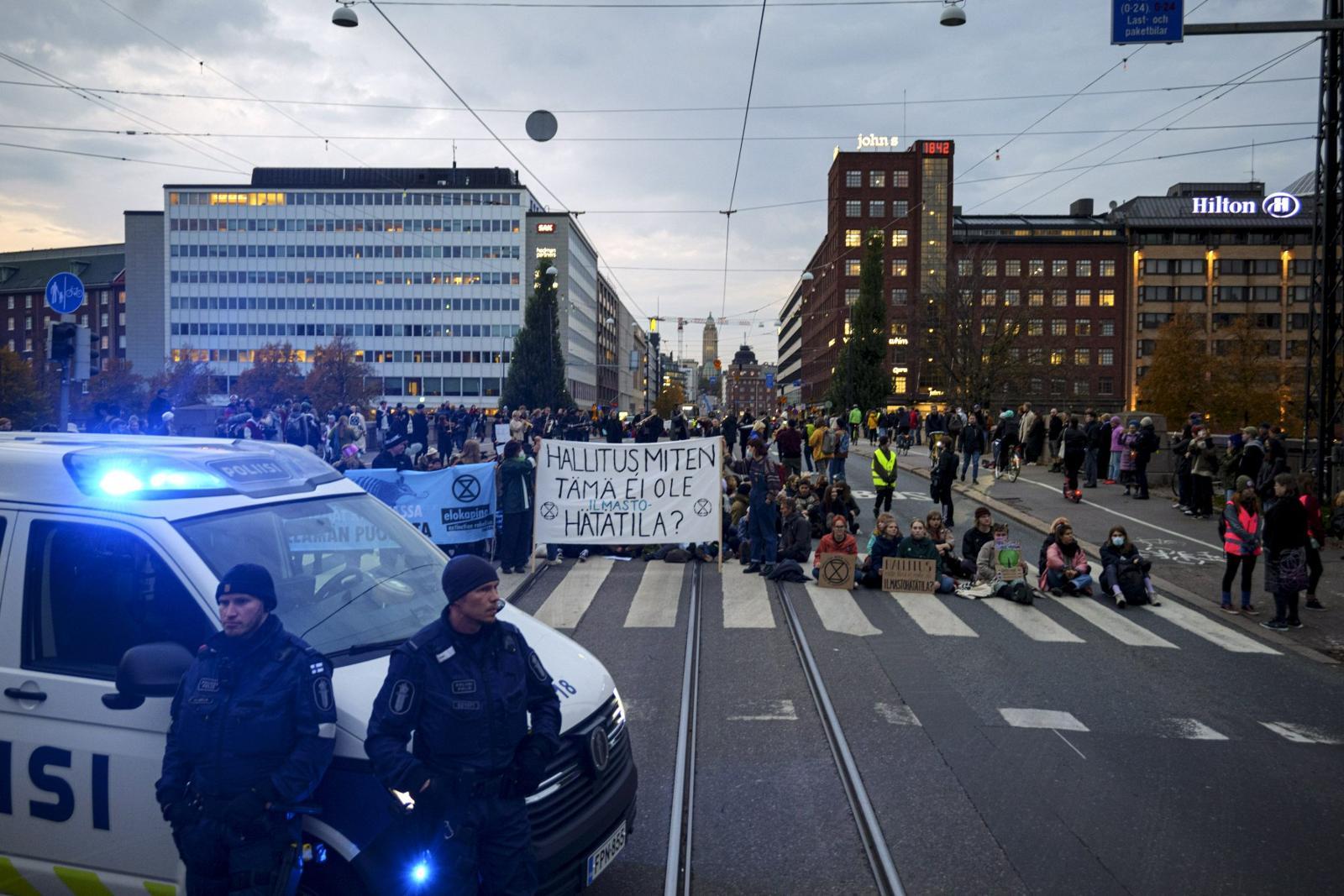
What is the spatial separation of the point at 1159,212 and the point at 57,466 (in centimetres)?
11472

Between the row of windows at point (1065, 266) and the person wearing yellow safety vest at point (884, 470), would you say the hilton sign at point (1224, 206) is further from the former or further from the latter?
the person wearing yellow safety vest at point (884, 470)

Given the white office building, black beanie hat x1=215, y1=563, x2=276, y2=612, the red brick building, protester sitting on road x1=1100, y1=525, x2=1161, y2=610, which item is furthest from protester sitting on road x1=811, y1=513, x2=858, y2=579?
the white office building

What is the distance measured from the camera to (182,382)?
80375mm

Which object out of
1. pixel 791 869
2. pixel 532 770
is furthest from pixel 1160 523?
pixel 532 770

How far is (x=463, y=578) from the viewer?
3.67 metres

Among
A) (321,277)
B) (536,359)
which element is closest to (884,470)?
(536,359)

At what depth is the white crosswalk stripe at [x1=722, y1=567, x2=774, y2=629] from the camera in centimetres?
1141

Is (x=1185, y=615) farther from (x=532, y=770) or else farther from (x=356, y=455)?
(x=356, y=455)

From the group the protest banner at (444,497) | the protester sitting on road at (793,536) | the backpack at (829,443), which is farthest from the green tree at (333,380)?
the protester sitting on road at (793,536)

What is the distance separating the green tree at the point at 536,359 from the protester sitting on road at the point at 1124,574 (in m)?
65.4

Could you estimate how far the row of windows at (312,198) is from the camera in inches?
4129

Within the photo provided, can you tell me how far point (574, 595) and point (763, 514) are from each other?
11.8 ft

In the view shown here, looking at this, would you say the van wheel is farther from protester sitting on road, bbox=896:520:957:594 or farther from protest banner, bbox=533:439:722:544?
protest banner, bbox=533:439:722:544

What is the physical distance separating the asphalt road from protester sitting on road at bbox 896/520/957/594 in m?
0.90
